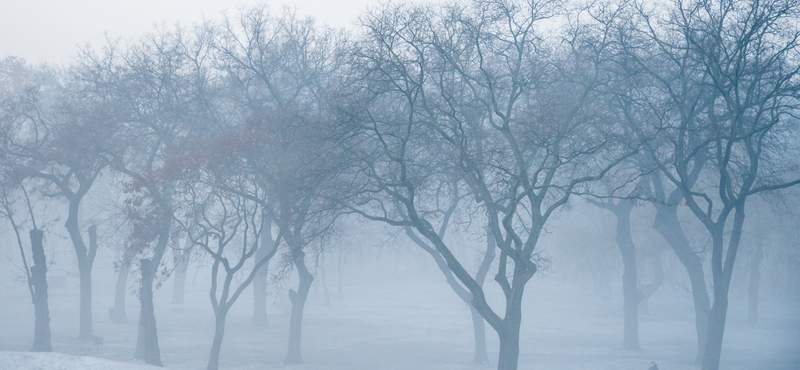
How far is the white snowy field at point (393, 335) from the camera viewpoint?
2592cm

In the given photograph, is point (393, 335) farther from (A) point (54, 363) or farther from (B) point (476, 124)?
(A) point (54, 363)

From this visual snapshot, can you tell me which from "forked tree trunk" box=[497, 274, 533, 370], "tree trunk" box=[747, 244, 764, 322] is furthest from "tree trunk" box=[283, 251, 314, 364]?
"tree trunk" box=[747, 244, 764, 322]

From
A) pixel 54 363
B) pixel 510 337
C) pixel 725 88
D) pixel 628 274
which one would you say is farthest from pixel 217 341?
pixel 628 274

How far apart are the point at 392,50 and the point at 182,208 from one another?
301 inches

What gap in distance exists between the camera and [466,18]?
18609 mm

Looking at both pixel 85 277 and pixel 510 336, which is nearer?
pixel 510 336

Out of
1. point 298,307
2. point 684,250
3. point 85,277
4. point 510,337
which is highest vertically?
point 684,250

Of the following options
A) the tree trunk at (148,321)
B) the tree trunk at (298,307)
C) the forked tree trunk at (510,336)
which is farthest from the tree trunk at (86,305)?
the forked tree trunk at (510,336)

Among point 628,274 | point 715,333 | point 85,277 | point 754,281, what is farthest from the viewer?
point 754,281

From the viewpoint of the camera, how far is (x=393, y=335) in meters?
35.3

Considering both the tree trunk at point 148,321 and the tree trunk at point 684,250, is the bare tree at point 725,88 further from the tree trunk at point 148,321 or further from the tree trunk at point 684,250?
the tree trunk at point 148,321

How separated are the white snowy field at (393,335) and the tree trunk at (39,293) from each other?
227cm

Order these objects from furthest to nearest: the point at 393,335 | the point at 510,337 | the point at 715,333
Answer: the point at 393,335 < the point at 715,333 < the point at 510,337

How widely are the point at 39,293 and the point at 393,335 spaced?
17.4 m
